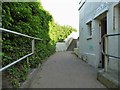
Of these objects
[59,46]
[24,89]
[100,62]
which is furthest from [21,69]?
[59,46]

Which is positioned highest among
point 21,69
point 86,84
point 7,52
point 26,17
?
point 26,17

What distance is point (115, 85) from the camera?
586cm

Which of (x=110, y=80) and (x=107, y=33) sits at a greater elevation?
(x=107, y=33)

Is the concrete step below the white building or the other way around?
below

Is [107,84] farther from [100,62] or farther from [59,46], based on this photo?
[59,46]

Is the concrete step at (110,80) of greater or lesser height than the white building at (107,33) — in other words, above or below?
below

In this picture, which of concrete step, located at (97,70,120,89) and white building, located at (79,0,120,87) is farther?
white building, located at (79,0,120,87)

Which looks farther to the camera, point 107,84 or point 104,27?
point 104,27

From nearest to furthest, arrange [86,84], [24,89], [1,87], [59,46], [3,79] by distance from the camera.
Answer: [1,87] < [3,79] < [24,89] < [86,84] < [59,46]

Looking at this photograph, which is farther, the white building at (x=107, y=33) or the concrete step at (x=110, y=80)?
the white building at (x=107, y=33)

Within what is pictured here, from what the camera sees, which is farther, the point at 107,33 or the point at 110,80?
the point at 107,33

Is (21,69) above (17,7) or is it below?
below

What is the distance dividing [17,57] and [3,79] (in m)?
1.12

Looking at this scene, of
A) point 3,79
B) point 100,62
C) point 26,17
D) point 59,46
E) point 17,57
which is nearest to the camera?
point 3,79
